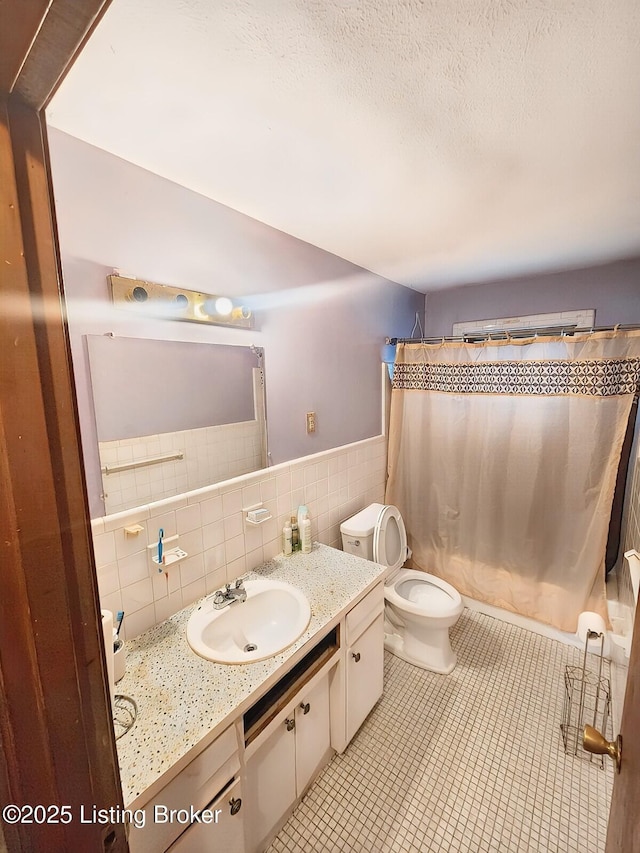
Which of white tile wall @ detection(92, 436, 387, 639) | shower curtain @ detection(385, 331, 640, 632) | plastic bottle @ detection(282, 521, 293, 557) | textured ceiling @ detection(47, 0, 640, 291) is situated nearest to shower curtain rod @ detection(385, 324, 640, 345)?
shower curtain @ detection(385, 331, 640, 632)

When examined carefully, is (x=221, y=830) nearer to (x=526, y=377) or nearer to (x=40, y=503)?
(x=40, y=503)

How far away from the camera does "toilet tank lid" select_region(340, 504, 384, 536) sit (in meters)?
2.05

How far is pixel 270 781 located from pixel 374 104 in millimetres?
2125

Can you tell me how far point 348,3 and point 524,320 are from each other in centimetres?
243

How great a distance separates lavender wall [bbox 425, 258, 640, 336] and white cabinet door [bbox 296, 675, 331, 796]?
105 inches

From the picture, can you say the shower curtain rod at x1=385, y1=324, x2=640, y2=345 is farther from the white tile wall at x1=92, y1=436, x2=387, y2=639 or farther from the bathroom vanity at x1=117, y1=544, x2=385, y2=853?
the bathroom vanity at x1=117, y1=544, x2=385, y2=853

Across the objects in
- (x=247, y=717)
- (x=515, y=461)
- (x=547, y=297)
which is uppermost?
(x=547, y=297)

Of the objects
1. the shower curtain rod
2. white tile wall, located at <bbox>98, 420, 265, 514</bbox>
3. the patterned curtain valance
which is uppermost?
the shower curtain rod

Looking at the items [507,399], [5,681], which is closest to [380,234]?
[507,399]

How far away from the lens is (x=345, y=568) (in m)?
1.66

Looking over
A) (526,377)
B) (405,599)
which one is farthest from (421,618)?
(526,377)

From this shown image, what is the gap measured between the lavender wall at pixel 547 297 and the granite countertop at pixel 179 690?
2.31 metres

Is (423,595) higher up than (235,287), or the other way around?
(235,287)

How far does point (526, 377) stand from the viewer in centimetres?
213
